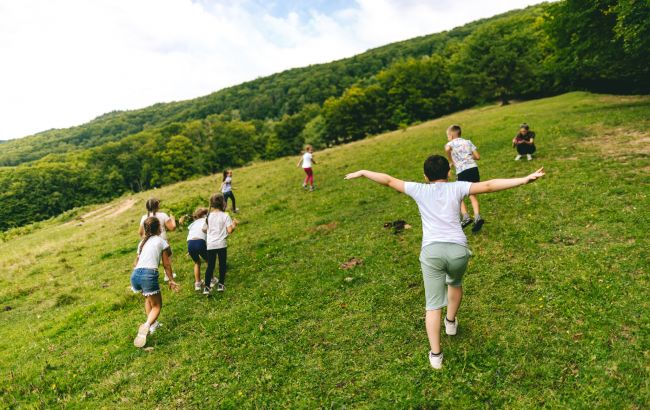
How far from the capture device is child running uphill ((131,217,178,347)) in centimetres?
779

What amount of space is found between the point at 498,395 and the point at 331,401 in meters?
2.50

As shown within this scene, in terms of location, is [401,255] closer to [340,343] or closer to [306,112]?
[340,343]

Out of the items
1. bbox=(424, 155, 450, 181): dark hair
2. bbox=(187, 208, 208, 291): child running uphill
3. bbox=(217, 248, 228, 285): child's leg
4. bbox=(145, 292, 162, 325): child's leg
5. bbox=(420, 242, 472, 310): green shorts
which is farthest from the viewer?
bbox=(187, 208, 208, 291): child running uphill

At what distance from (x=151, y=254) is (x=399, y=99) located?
8264 cm

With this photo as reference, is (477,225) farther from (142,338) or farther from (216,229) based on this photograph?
(142,338)

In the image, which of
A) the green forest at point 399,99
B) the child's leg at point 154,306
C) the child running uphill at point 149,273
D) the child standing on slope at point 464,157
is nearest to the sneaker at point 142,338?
the child running uphill at point 149,273

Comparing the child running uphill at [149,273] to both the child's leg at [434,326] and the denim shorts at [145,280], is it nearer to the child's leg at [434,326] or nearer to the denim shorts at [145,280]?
the denim shorts at [145,280]

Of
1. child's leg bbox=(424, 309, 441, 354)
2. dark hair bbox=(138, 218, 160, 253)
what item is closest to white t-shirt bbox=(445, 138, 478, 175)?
child's leg bbox=(424, 309, 441, 354)

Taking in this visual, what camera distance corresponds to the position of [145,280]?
7.75m

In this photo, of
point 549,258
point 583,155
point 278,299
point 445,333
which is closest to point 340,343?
point 445,333

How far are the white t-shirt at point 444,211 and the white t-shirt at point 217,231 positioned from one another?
6.05m

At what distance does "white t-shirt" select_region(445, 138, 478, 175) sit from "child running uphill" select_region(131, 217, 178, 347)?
332 inches

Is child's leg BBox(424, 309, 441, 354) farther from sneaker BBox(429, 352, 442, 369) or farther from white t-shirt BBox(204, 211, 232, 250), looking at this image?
white t-shirt BBox(204, 211, 232, 250)

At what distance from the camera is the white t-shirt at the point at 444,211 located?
5.31 meters
